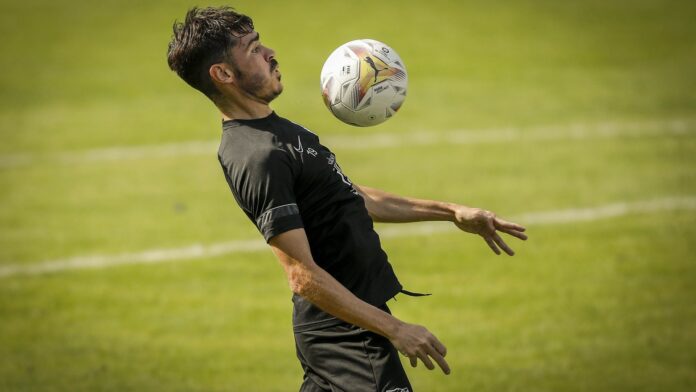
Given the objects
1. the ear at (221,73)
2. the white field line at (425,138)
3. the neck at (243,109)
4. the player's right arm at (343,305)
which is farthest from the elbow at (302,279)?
the white field line at (425,138)

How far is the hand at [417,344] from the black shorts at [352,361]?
22.1 inches

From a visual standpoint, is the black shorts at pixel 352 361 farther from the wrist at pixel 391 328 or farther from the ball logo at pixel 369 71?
the ball logo at pixel 369 71

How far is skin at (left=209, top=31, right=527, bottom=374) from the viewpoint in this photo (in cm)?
597

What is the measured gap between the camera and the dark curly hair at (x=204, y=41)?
6.38 metres

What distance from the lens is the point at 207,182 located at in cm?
1767

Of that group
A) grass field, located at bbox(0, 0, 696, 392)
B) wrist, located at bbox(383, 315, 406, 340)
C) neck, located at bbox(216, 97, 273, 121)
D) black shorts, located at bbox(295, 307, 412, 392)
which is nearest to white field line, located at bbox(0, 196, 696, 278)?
grass field, located at bbox(0, 0, 696, 392)

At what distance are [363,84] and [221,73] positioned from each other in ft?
4.36

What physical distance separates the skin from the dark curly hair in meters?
0.06

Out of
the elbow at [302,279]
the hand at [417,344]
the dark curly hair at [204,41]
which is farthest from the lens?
the dark curly hair at [204,41]

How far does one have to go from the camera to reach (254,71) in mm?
6457

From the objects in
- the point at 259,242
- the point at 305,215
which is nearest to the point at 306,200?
the point at 305,215

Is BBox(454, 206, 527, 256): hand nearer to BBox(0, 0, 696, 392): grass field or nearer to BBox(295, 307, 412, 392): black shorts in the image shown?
BBox(295, 307, 412, 392): black shorts

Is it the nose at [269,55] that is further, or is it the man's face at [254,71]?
the nose at [269,55]

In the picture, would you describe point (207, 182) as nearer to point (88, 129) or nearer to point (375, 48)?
point (88, 129)
